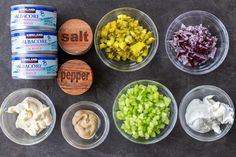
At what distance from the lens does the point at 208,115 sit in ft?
6.54

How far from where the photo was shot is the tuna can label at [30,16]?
73.3 inches

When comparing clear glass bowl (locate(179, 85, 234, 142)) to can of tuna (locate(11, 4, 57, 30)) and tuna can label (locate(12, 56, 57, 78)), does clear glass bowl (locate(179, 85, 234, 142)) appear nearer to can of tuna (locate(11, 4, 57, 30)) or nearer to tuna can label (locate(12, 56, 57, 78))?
tuna can label (locate(12, 56, 57, 78))

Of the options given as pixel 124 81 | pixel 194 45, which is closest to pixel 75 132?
pixel 124 81

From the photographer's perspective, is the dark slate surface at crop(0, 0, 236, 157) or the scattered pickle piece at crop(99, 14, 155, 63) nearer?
the scattered pickle piece at crop(99, 14, 155, 63)

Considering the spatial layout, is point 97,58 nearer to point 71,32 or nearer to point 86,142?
point 71,32

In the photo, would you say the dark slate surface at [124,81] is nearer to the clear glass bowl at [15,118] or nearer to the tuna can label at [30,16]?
the clear glass bowl at [15,118]

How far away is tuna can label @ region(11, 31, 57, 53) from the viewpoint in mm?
1882

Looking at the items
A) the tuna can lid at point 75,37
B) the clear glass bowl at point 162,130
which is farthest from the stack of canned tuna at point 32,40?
the clear glass bowl at point 162,130

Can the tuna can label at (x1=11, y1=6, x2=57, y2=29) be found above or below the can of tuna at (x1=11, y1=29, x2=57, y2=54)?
above

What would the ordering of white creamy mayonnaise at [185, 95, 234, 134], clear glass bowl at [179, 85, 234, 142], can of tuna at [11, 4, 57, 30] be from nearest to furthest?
1. can of tuna at [11, 4, 57, 30]
2. white creamy mayonnaise at [185, 95, 234, 134]
3. clear glass bowl at [179, 85, 234, 142]

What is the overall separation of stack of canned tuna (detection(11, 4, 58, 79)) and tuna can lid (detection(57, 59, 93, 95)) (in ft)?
0.44

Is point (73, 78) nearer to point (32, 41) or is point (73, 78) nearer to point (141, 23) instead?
point (32, 41)

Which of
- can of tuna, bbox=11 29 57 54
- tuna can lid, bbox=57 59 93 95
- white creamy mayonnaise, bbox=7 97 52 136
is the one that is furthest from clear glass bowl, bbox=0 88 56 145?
can of tuna, bbox=11 29 57 54

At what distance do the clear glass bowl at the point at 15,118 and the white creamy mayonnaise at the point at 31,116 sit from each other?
41 millimetres
